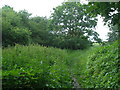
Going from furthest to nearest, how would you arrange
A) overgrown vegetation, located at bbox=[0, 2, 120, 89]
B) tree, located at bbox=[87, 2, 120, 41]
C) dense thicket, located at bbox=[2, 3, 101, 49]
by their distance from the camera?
1. dense thicket, located at bbox=[2, 3, 101, 49]
2. tree, located at bbox=[87, 2, 120, 41]
3. overgrown vegetation, located at bbox=[0, 2, 120, 89]

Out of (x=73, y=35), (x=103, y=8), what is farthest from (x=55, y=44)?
(x=103, y=8)

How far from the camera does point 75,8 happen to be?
16859 millimetres

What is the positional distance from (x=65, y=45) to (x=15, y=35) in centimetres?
980

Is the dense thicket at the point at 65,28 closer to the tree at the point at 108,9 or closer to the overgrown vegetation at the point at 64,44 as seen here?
the overgrown vegetation at the point at 64,44

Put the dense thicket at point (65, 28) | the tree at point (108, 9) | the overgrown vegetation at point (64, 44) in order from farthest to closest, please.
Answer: the dense thicket at point (65, 28), the tree at point (108, 9), the overgrown vegetation at point (64, 44)

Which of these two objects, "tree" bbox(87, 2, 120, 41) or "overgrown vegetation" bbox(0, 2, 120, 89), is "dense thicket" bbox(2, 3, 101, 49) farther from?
"tree" bbox(87, 2, 120, 41)

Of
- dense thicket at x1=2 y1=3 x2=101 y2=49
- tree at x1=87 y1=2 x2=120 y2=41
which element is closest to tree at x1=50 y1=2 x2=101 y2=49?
dense thicket at x1=2 y1=3 x2=101 y2=49

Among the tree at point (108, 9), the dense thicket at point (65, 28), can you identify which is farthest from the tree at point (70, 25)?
the tree at point (108, 9)

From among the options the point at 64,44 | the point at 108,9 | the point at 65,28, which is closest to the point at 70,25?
the point at 65,28

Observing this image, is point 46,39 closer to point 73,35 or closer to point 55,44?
point 55,44

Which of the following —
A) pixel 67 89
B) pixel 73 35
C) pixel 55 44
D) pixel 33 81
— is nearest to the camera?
pixel 33 81

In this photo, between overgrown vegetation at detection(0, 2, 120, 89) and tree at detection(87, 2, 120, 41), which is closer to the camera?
overgrown vegetation at detection(0, 2, 120, 89)

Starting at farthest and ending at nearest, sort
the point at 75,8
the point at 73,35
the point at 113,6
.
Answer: the point at 73,35 < the point at 75,8 < the point at 113,6

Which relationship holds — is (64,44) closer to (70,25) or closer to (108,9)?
(70,25)
